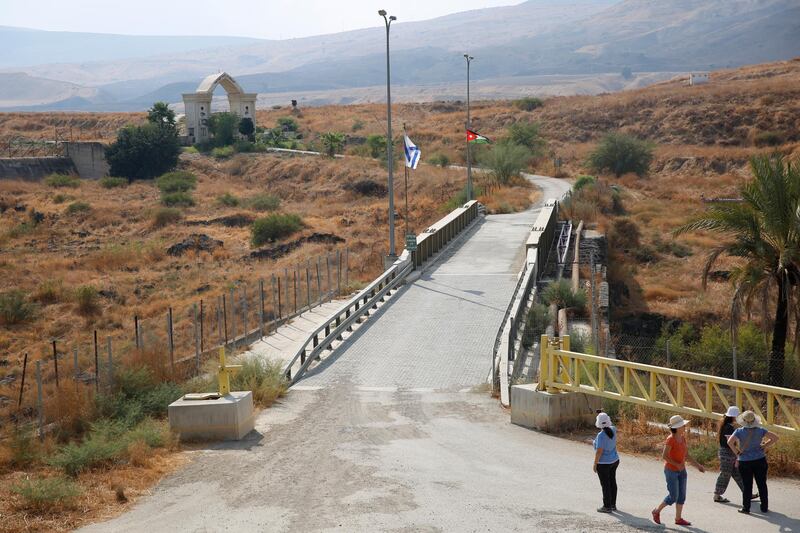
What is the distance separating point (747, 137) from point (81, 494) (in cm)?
7266

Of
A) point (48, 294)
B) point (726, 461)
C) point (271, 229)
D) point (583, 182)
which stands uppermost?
point (583, 182)

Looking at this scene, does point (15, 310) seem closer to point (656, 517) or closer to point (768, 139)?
point (656, 517)

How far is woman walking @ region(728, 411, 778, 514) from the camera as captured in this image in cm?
1093

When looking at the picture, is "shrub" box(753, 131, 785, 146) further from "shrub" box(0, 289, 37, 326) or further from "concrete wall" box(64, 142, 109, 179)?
"shrub" box(0, 289, 37, 326)

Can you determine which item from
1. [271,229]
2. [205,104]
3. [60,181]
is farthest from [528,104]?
[271,229]

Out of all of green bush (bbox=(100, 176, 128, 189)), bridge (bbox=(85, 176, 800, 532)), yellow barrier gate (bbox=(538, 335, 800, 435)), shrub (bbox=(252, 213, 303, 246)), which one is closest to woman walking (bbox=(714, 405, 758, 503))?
bridge (bbox=(85, 176, 800, 532))

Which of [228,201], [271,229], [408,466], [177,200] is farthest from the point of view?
[228,201]

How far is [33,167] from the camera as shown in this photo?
250ft

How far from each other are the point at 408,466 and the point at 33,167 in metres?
70.2

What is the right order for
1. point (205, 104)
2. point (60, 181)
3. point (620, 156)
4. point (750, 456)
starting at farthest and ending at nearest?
point (205, 104)
point (60, 181)
point (620, 156)
point (750, 456)

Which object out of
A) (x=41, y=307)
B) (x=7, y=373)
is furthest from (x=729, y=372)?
(x=41, y=307)

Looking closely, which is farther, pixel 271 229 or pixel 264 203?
pixel 264 203

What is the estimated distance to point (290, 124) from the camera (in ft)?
333

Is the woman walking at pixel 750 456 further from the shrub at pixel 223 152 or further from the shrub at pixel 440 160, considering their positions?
the shrub at pixel 223 152
